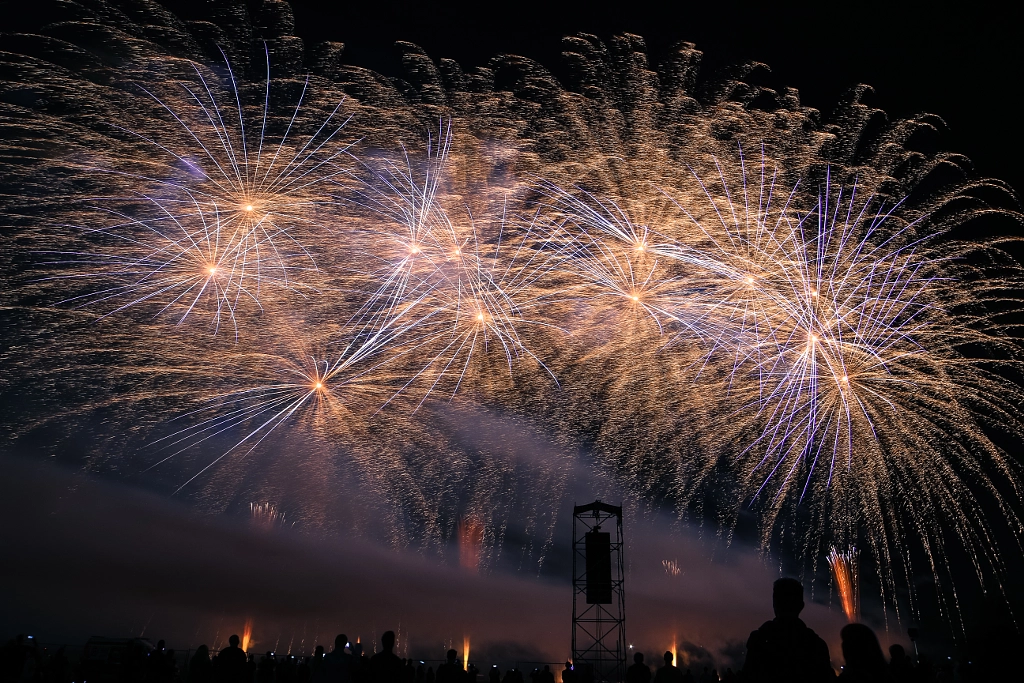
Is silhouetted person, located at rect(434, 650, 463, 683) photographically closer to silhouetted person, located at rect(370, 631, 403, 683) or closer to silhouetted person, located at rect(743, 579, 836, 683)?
silhouetted person, located at rect(370, 631, 403, 683)

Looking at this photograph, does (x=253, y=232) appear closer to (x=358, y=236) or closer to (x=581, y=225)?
(x=358, y=236)

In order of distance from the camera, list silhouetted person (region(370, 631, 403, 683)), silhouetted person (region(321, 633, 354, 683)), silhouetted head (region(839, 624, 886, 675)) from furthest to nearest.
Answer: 1. silhouetted person (region(321, 633, 354, 683))
2. silhouetted person (region(370, 631, 403, 683))
3. silhouetted head (region(839, 624, 886, 675))

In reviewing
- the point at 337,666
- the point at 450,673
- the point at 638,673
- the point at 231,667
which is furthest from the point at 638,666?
the point at 231,667

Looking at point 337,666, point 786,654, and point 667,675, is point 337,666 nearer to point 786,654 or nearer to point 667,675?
point 667,675

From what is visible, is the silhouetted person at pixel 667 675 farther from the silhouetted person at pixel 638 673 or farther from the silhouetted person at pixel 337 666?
the silhouetted person at pixel 337 666

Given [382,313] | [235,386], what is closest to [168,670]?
[235,386]

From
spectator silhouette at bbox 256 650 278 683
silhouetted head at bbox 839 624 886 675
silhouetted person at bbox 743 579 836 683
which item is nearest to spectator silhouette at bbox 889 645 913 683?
silhouetted head at bbox 839 624 886 675

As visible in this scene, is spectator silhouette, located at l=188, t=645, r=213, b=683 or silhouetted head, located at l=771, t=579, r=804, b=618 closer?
silhouetted head, located at l=771, t=579, r=804, b=618
